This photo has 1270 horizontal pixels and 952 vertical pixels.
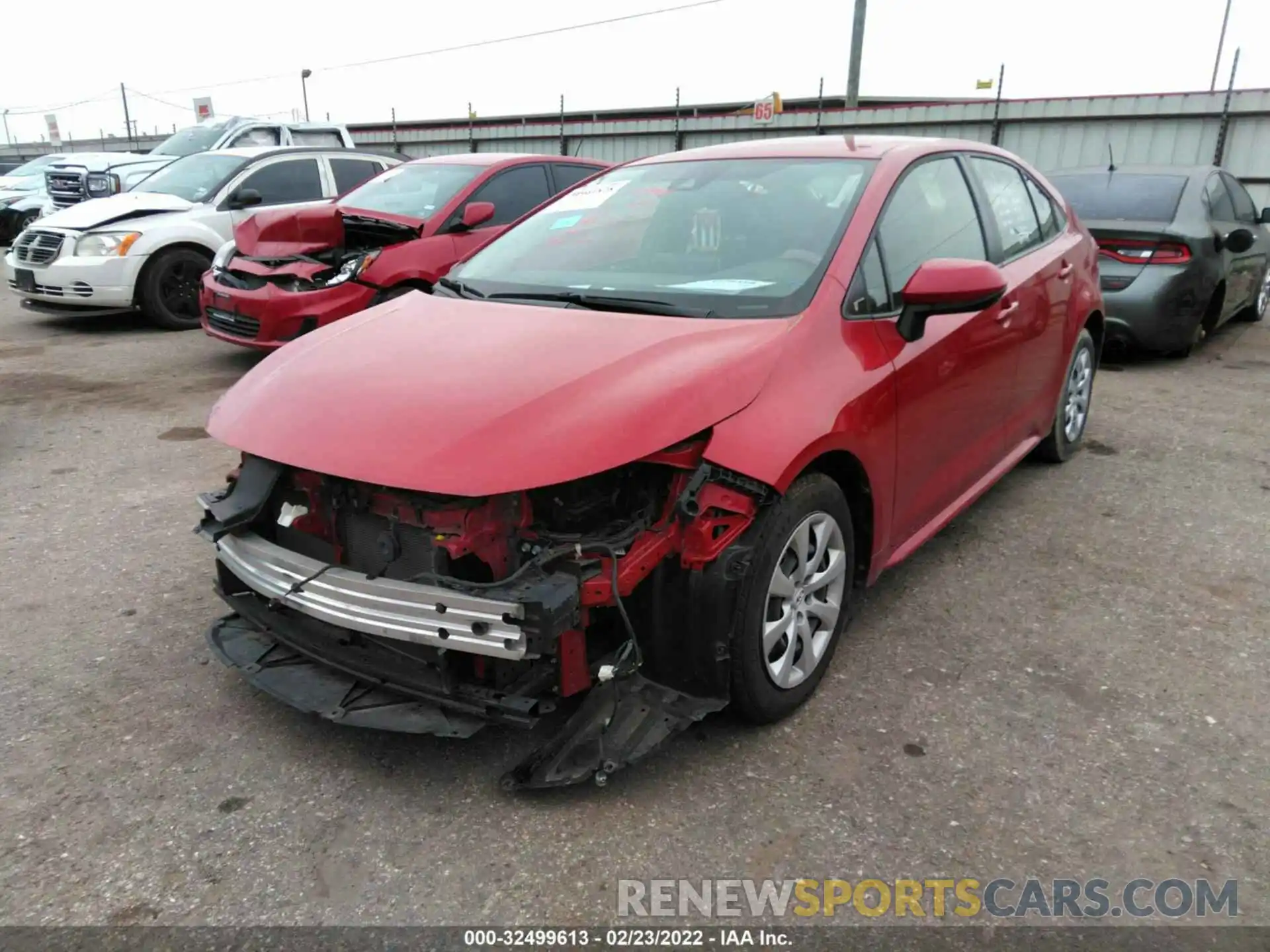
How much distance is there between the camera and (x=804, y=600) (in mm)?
2758

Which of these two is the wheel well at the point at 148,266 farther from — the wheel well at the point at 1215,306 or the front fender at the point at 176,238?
the wheel well at the point at 1215,306

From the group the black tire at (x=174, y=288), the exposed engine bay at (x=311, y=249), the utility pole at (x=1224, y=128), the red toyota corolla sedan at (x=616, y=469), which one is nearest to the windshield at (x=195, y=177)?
the black tire at (x=174, y=288)

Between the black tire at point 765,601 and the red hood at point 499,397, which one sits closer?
the red hood at point 499,397

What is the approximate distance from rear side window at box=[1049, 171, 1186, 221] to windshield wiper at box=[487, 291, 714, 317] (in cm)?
553

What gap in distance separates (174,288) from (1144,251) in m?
8.46

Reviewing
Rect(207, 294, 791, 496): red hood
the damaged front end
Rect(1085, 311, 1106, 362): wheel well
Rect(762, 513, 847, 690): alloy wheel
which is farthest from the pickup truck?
Rect(762, 513, 847, 690): alloy wheel

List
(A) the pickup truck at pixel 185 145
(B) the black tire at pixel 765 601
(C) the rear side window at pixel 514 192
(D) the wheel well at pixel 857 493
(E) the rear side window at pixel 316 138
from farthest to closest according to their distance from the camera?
(E) the rear side window at pixel 316 138, (A) the pickup truck at pixel 185 145, (C) the rear side window at pixel 514 192, (D) the wheel well at pixel 857 493, (B) the black tire at pixel 765 601

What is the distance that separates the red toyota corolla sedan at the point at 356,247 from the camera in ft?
21.5

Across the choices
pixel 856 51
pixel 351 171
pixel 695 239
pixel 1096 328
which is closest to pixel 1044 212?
pixel 1096 328

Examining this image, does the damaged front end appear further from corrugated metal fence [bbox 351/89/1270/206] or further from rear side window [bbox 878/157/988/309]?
corrugated metal fence [bbox 351/89/1270/206]

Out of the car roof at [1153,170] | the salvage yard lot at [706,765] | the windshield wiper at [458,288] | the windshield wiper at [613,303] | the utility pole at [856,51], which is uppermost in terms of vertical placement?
the utility pole at [856,51]

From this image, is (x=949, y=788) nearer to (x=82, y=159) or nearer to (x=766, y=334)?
(x=766, y=334)

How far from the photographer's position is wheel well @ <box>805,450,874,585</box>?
2777mm

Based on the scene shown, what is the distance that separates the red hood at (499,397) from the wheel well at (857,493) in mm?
383
